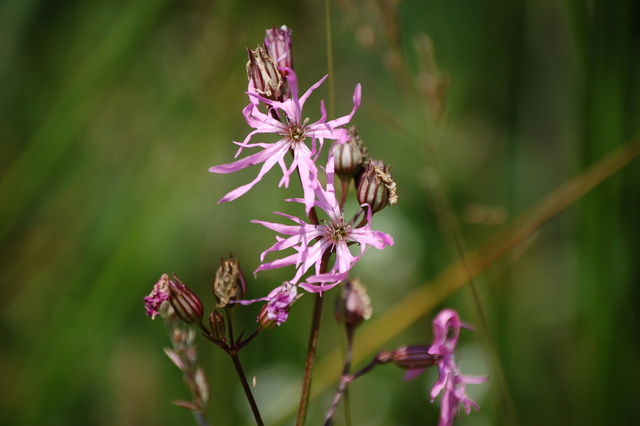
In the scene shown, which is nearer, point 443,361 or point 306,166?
point 306,166

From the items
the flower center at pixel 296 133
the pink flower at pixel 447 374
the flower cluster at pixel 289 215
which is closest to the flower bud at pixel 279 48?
the flower cluster at pixel 289 215

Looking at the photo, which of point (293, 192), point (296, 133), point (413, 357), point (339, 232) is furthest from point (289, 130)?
point (293, 192)

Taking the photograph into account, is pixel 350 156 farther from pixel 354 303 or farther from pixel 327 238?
pixel 354 303

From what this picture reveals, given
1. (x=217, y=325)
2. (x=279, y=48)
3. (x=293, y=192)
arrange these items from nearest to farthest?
(x=217, y=325), (x=279, y=48), (x=293, y=192)

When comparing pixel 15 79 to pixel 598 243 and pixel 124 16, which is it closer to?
pixel 124 16

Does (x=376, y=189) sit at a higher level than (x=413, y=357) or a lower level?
higher

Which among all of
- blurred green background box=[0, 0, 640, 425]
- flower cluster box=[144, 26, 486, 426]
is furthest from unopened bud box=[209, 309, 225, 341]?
blurred green background box=[0, 0, 640, 425]

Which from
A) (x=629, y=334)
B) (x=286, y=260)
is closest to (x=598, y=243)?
(x=629, y=334)

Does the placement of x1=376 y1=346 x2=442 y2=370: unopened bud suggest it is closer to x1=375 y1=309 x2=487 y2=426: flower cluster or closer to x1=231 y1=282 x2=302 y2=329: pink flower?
x1=375 y1=309 x2=487 y2=426: flower cluster
